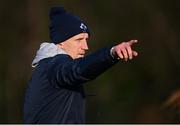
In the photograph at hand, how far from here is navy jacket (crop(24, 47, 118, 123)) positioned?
3.55 meters

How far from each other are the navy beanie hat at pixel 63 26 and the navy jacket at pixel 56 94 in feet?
0.67

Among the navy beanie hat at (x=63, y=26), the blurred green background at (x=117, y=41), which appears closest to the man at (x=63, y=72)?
the navy beanie hat at (x=63, y=26)

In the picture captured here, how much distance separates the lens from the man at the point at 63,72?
342cm

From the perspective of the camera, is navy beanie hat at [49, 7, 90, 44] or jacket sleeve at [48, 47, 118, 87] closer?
jacket sleeve at [48, 47, 118, 87]

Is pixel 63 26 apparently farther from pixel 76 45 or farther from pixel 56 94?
pixel 56 94

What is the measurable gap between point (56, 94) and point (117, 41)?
8.06 metres

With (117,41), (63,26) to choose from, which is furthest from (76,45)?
(117,41)

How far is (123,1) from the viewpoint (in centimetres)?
1183

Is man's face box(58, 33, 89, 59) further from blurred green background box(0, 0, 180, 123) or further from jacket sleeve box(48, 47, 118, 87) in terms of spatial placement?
blurred green background box(0, 0, 180, 123)

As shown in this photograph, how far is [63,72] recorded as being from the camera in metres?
3.52

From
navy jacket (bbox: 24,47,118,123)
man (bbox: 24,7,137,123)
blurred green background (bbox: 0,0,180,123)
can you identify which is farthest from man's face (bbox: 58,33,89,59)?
blurred green background (bbox: 0,0,180,123)

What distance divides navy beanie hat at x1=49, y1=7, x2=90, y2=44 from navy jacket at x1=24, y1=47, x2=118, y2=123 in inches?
8.0

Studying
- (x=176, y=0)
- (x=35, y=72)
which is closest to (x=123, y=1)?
(x=176, y=0)

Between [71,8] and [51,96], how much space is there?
26.1 ft
